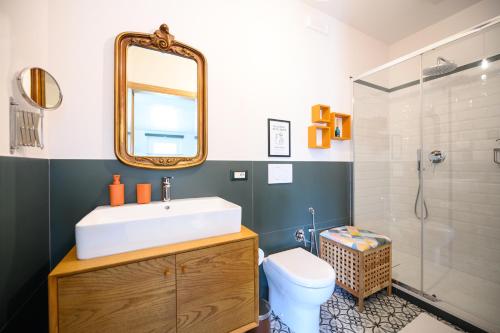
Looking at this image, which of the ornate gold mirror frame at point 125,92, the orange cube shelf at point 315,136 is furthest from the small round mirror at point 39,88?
the orange cube shelf at point 315,136

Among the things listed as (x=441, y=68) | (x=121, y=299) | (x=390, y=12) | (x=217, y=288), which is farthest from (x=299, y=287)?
(x=390, y=12)

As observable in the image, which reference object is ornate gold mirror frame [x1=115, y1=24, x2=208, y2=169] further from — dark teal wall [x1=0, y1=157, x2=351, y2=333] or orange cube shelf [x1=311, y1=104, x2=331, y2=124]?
orange cube shelf [x1=311, y1=104, x2=331, y2=124]

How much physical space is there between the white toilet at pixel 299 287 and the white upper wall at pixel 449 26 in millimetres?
2602

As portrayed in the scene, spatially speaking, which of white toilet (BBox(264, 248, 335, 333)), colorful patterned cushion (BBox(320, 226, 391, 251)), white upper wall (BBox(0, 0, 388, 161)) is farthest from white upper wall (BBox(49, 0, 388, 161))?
white toilet (BBox(264, 248, 335, 333))

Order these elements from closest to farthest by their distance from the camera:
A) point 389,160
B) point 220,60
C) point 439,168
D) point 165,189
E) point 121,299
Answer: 1. point 121,299
2. point 165,189
3. point 220,60
4. point 439,168
5. point 389,160

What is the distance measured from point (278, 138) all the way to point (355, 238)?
1.06m

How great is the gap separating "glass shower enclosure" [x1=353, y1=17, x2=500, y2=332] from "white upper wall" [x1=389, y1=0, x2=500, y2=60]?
51 centimetres

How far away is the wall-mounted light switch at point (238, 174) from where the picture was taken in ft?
4.90

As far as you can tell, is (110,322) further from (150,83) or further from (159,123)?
(150,83)

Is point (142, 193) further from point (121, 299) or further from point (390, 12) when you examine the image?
point (390, 12)

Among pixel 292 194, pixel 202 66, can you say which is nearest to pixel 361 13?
pixel 202 66

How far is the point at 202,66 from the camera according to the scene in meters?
1.38

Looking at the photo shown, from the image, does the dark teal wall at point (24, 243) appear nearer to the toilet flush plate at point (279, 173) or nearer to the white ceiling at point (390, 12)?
the toilet flush plate at point (279, 173)

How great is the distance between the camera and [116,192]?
44.3 inches
